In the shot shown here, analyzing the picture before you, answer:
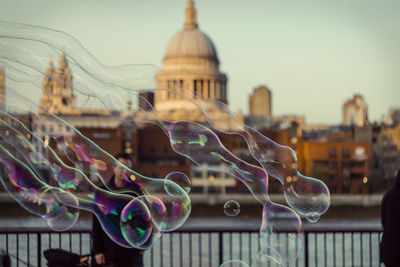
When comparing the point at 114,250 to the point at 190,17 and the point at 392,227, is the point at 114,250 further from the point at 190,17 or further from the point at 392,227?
the point at 190,17

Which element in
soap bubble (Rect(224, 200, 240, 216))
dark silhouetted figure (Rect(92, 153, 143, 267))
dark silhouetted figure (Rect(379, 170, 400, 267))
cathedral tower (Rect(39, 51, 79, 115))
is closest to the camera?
dark silhouetted figure (Rect(92, 153, 143, 267))

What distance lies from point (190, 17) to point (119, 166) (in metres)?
83.1

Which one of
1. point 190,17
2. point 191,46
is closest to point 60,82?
→ point 191,46

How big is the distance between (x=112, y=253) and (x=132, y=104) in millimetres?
1256

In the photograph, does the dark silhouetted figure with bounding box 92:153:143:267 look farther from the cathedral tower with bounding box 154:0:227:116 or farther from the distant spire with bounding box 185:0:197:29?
the distant spire with bounding box 185:0:197:29

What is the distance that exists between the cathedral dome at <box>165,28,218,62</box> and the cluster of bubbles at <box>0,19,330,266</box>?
69.2 m

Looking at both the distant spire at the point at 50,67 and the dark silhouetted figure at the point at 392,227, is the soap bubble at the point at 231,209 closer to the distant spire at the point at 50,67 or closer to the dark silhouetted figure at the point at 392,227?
the dark silhouetted figure at the point at 392,227

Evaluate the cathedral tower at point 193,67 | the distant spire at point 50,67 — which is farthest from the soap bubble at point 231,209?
the cathedral tower at point 193,67

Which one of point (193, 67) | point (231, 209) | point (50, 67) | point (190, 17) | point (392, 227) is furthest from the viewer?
point (190, 17)

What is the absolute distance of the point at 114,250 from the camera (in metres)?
4.56

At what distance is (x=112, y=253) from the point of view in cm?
455

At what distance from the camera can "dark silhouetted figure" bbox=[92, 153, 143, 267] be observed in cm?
452

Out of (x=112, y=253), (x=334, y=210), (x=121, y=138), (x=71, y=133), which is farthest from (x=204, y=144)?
(x=121, y=138)

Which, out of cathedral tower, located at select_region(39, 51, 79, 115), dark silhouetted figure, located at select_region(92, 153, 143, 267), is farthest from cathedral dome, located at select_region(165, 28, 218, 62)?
dark silhouetted figure, located at select_region(92, 153, 143, 267)
